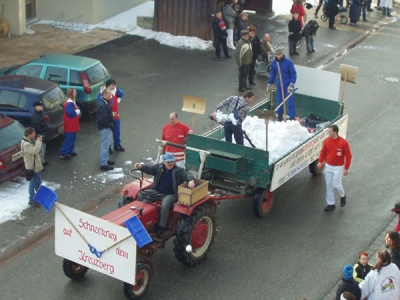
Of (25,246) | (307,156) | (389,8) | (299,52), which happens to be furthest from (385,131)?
(389,8)

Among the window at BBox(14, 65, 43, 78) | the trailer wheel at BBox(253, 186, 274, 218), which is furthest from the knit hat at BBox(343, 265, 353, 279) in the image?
the window at BBox(14, 65, 43, 78)

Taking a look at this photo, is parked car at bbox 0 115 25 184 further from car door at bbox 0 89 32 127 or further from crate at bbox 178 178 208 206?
crate at bbox 178 178 208 206

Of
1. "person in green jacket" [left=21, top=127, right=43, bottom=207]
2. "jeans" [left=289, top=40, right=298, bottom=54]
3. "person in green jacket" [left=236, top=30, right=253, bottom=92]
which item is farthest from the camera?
"jeans" [left=289, top=40, right=298, bottom=54]

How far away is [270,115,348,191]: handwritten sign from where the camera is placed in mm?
12734

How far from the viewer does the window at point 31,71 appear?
1759cm

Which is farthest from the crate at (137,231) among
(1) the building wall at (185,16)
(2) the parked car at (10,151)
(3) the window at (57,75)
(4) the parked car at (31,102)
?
(1) the building wall at (185,16)

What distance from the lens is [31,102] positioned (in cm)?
1563

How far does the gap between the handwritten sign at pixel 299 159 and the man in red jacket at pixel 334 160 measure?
1.13 ft

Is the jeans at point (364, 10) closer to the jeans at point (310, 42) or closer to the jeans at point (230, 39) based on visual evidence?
the jeans at point (310, 42)

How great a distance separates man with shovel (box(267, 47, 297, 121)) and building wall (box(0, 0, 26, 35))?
11.3 meters

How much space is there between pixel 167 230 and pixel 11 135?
447 cm

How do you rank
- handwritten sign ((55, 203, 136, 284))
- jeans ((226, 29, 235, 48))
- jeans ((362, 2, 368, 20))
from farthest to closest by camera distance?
1. jeans ((362, 2, 368, 20))
2. jeans ((226, 29, 235, 48))
3. handwritten sign ((55, 203, 136, 284))

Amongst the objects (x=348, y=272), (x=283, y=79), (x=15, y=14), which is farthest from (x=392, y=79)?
(x=348, y=272)

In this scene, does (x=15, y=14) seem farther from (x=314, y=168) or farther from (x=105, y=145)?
(x=314, y=168)
